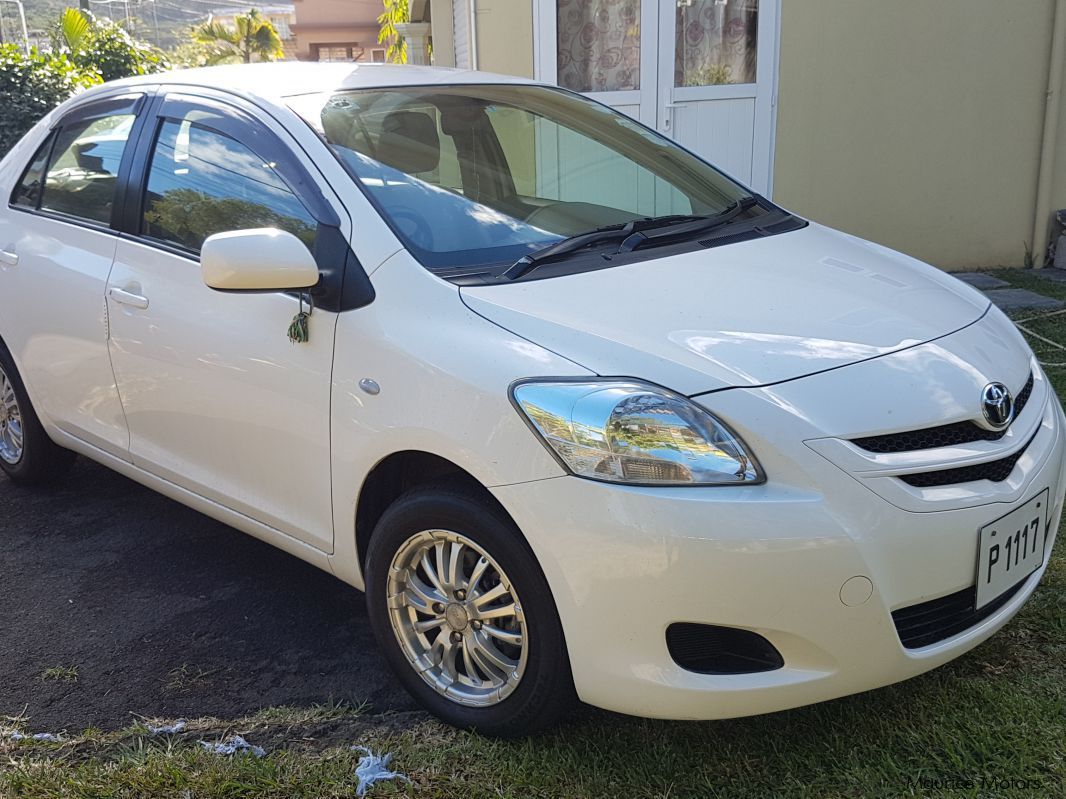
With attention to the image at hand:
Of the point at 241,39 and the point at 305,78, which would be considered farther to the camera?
the point at 241,39

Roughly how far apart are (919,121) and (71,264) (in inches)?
244

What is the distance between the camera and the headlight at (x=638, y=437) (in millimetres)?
2139

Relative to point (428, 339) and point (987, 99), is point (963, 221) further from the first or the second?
point (428, 339)

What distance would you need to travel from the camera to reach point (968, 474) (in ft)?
7.46

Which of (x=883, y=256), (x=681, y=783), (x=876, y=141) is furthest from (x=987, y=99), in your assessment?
(x=681, y=783)

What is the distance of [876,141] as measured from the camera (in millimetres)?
7637

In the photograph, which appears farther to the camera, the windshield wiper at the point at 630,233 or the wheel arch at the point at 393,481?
the windshield wiper at the point at 630,233

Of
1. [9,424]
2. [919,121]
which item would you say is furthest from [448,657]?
[919,121]

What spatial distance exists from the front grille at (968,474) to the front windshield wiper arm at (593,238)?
3.49 ft

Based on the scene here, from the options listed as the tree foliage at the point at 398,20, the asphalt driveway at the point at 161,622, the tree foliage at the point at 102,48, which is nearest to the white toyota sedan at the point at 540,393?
the asphalt driveway at the point at 161,622

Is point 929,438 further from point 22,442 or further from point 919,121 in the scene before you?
point 919,121

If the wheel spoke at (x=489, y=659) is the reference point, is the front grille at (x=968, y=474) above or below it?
above

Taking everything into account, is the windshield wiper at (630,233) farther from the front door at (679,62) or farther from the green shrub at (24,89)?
the green shrub at (24,89)

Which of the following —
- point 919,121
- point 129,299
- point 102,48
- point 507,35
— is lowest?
point 129,299
